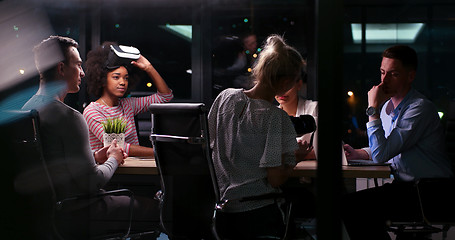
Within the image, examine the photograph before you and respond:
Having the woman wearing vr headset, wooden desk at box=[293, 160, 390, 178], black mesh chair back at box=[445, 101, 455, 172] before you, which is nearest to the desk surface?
wooden desk at box=[293, 160, 390, 178]

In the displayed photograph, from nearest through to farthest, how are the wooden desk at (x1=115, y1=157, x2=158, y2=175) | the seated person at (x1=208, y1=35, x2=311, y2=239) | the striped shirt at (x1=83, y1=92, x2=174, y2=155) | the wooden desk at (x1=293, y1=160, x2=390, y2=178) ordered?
1. the seated person at (x1=208, y1=35, x2=311, y2=239)
2. the wooden desk at (x1=293, y1=160, x2=390, y2=178)
3. the wooden desk at (x1=115, y1=157, x2=158, y2=175)
4. the striped shirt at (x1=83, y1=92, x2=174, y2=155)

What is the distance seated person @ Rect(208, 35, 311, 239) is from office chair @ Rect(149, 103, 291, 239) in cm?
5

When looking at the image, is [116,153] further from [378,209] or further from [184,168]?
[378,209]

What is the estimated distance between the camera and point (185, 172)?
266 centimetres

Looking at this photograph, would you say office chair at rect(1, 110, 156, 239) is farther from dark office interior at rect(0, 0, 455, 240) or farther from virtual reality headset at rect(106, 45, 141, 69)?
virtual reality headset at rect(106, 45, 141, 69)

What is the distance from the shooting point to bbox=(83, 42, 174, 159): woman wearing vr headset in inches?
150

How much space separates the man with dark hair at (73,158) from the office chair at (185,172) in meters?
0.27

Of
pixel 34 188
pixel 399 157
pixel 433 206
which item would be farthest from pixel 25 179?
pixel 433 206

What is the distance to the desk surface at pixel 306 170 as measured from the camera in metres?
2.74

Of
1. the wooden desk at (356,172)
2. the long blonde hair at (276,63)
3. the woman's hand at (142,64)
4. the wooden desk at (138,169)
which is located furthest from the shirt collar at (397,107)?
the woman's hand at (142,64)

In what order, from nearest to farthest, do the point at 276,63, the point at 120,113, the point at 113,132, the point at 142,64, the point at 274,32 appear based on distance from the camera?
the point at 276,63
the point at 113,132
the point at 120,113
the point at 142,64
the point at 274,32

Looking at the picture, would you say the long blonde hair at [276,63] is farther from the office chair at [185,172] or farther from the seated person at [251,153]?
the office chair at [185,172]

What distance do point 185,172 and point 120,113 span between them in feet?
4.62

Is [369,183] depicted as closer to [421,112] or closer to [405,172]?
[405,172]
